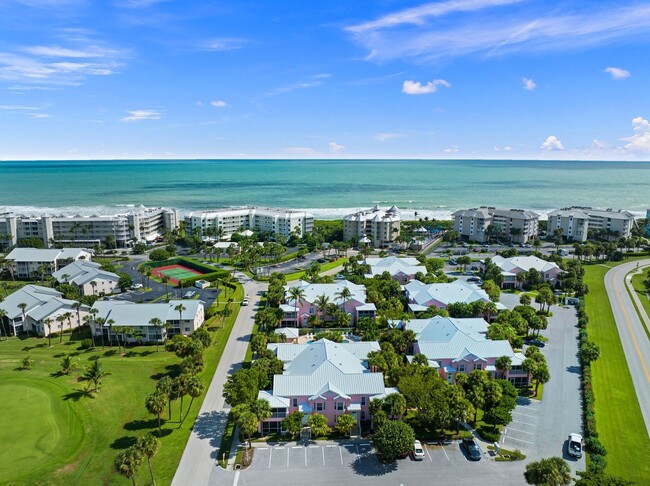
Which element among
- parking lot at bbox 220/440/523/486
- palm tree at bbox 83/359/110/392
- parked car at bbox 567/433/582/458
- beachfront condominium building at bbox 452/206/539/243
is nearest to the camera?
parking lot at bbox 220/440/523/486

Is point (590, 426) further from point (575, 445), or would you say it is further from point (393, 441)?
point (393, 441)

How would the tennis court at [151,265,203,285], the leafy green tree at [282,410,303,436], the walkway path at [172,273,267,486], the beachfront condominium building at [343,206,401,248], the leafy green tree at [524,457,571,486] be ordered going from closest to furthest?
the leafy green tree at [524,457,571,486] → the walkway path at [172,273,267,486] → the leafy green tree at [282,410,303,436] → the tennis court at [151,265,203,285] → the beachfront condominium building at [343,206,401,248]

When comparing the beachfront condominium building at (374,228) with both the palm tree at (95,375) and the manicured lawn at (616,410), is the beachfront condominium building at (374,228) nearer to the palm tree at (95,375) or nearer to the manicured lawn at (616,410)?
the manicured lawn at (616,410)

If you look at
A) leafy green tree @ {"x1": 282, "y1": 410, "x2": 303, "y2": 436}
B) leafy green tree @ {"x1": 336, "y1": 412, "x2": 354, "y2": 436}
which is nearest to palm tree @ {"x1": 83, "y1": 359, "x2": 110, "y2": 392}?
leafy green tree @ {"x1": 282, "y1": 410, "x2": 303, "y2": 436}

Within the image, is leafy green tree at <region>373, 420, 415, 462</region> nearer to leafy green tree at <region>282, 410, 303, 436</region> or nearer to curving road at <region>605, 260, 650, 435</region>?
leafy green tree at <region>282, 410, 303, 436</region>

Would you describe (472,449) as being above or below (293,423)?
below

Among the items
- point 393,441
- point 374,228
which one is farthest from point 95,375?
point 374,228

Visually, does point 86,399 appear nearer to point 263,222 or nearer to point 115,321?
point 115,321
